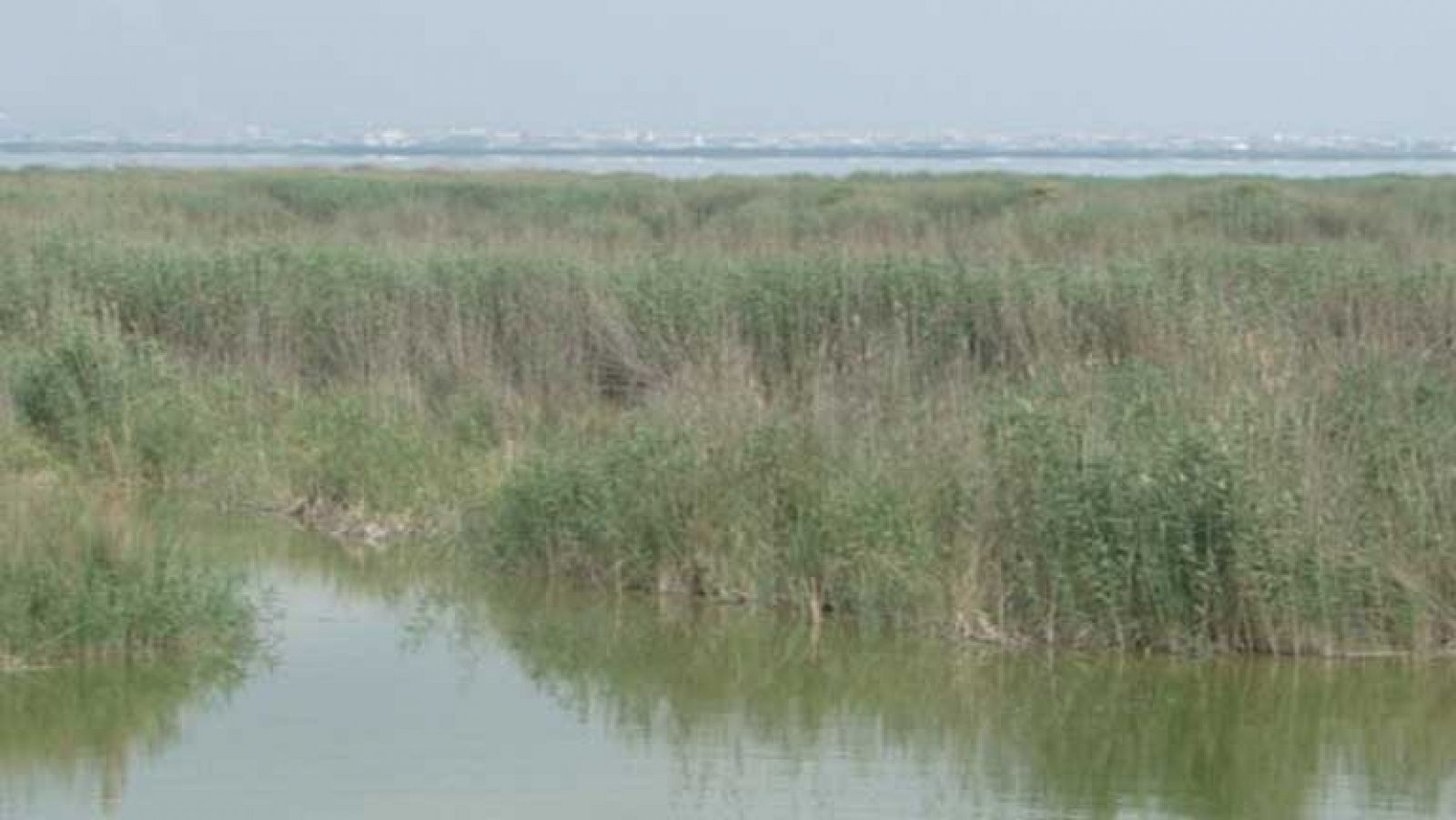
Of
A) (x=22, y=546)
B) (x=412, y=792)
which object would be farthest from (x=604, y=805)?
(x=22, y=546)

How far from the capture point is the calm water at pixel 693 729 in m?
8.77

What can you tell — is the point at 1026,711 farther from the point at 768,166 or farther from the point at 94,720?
the point at 768,166

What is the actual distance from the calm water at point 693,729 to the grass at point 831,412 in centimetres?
34

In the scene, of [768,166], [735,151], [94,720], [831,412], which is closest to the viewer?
[94,720]

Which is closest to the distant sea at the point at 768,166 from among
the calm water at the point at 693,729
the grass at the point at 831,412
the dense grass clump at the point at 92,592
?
the grass at the point at 831,412

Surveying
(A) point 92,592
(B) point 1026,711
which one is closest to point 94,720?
(A) point 92,592

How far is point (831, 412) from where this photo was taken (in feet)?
39.8

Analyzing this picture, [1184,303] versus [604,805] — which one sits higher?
[1184,303]

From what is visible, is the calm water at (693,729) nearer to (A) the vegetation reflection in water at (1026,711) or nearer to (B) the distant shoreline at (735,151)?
(A) the vegetation reflection in water at (1026,711)

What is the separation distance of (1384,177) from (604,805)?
38305mm

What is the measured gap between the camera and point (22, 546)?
Result: 10008 millimetres

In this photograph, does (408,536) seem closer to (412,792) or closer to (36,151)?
(412,792)

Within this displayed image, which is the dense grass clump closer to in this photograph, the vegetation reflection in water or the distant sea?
the vegetation reflection in water

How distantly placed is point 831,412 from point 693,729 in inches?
103
